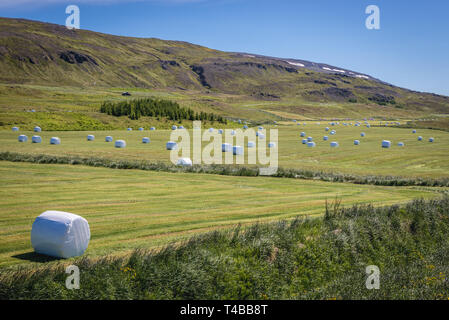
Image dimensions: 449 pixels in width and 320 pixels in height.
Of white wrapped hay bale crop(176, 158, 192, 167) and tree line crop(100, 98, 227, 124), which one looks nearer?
white wrapped hay bale crop(176, 158, 192, 167)

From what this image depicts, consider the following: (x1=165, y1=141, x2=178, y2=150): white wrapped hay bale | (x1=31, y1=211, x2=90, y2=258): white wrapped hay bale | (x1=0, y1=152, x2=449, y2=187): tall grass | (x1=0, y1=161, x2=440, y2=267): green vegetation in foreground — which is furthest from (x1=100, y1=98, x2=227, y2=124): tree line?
(x1=31, y1=211, x2=90, y2=258): white wrapped hay bale

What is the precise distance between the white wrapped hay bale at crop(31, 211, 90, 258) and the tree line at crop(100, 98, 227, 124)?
84.4 meters

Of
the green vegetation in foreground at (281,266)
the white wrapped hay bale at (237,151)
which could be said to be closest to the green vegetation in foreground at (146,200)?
the green vegetation in foreground at (281,266)

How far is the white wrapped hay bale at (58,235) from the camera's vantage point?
1442 centimetres

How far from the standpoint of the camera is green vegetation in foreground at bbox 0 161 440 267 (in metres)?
17.6

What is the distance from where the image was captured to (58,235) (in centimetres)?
1439

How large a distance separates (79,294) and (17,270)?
233 centimetres

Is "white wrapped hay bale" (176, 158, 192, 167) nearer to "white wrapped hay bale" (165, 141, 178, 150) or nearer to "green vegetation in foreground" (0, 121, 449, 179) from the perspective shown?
"green vegetation in foreground" (0, 121, 449, 179)

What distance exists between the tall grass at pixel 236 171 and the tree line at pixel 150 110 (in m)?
56.5

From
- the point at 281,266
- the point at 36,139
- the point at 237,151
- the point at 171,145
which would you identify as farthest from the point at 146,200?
the point at 36,139

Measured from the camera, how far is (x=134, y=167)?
133 ft

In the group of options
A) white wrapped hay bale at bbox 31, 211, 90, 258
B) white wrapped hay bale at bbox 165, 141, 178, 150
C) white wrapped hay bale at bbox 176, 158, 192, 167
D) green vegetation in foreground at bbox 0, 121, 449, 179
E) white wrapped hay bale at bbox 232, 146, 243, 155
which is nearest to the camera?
white wrapped hay bale at bbox 31, 211, 90, 258

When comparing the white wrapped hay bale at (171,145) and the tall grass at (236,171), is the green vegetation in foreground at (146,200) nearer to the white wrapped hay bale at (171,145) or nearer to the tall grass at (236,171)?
the tall grass at (236,171)
